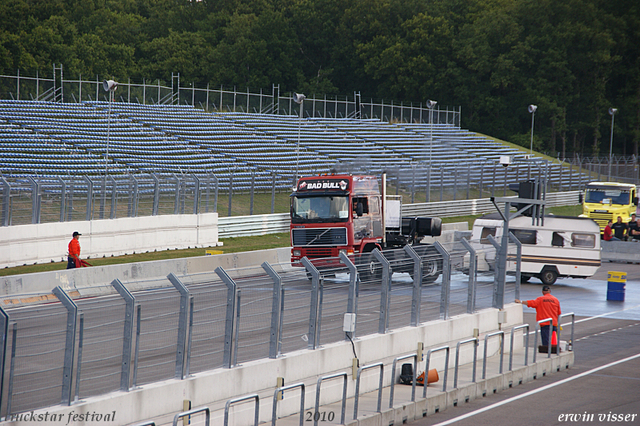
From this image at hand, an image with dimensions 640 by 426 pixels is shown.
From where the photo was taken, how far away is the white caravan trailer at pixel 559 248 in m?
25.3

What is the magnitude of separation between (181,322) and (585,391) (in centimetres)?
751

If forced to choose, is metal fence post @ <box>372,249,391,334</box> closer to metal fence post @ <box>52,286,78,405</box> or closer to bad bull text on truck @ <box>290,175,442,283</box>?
metal fence post @ <box>52,286,78,405</box>

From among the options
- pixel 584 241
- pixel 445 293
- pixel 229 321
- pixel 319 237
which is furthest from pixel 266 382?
pixel 584 241

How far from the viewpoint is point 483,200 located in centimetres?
4738

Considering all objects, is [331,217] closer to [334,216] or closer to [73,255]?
Answer: [334,216]

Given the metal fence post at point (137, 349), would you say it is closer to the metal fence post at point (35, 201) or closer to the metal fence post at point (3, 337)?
the metal fence post at point (3, 337)

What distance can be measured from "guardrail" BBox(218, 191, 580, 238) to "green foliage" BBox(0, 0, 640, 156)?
40.8 meters

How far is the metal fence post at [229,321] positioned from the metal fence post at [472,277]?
6411mm

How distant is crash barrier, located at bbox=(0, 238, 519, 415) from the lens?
728cm

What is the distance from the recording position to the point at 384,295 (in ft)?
40.3

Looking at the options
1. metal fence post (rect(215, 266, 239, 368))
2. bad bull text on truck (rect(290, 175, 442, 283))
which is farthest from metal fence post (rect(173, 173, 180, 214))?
metal fence post (rect(215, 266, 239, 368))

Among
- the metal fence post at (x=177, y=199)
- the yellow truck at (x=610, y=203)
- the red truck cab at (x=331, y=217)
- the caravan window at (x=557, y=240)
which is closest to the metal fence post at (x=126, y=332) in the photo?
the red truck cab at (x=331, y=217)

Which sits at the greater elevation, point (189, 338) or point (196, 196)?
point (196, 196)

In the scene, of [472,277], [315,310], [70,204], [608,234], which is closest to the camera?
[315,310]
